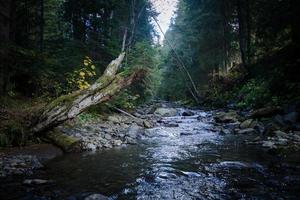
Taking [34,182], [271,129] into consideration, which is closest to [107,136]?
[34,182]

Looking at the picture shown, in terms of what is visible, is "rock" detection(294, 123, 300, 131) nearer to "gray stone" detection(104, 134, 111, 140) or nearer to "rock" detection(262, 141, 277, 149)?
"rock" detection(262, 141, 277, 149)

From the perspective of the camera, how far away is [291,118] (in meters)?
9.91

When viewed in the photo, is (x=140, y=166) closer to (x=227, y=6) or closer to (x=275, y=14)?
(x=275, y=14)

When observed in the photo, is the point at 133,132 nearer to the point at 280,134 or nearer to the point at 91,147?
the point at 91,147

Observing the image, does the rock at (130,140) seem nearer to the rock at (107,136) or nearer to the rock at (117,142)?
the rock at (117,142)

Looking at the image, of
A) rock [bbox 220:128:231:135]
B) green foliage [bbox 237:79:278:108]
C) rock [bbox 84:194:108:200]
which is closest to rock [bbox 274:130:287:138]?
rock [bbox 220:128:231:135]

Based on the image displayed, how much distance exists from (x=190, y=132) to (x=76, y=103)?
5.05 metres

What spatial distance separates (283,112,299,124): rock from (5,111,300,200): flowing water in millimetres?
2364

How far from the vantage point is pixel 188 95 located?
37031 millimetres

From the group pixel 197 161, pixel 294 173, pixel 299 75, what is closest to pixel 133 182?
pixel 197 161

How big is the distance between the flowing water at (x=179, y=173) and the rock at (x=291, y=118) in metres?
2.36

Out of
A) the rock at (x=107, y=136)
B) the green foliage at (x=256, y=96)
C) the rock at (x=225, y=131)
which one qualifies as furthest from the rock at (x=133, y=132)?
the green foliage at (x=256, y=96)

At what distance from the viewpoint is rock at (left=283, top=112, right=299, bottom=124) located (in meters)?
9.79

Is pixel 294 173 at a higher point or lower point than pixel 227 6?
lower
